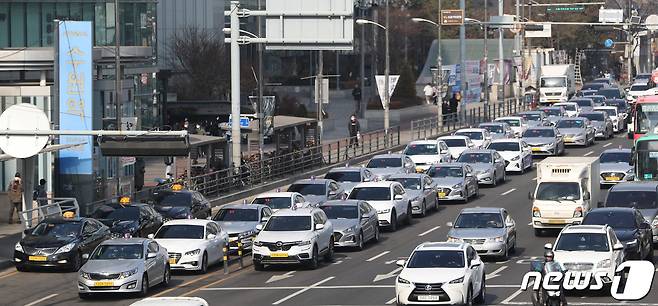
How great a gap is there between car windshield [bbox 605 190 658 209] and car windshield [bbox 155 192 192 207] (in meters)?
13.5

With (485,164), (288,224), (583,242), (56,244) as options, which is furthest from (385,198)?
(583,242)

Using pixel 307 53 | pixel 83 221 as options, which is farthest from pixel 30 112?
pixel 307 53

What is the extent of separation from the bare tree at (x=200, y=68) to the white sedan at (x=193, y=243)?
52.5m

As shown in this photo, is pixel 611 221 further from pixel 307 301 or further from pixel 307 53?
pixel 307 53

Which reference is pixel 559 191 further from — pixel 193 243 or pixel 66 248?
pixel 66 248

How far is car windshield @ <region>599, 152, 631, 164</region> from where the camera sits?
57812mm

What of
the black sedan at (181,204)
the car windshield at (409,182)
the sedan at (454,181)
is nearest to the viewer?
the black sedan at (181,204)

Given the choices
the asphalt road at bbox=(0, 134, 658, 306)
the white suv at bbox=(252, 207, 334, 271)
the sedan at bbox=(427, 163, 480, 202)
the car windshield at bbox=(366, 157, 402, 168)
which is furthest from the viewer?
the car windshield at bbox=(366, 157, 402, 168)

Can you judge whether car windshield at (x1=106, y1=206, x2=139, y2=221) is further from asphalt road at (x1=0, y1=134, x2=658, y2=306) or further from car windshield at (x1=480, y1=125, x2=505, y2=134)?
car windshield at (x1=480, y1=125, x2=505, y2=134)

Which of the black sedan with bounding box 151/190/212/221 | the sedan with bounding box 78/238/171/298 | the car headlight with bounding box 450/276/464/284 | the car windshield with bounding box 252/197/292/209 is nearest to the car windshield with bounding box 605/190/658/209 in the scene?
the car windshield with bounding box 252/197/292/209

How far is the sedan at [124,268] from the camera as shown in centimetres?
3438

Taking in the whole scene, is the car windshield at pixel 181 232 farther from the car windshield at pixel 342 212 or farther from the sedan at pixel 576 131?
the sedan at pixel 576 131

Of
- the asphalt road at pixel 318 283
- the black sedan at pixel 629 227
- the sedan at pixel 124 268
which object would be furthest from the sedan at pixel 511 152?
the sedan at pixel 124 268

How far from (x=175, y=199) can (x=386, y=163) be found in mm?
12615
